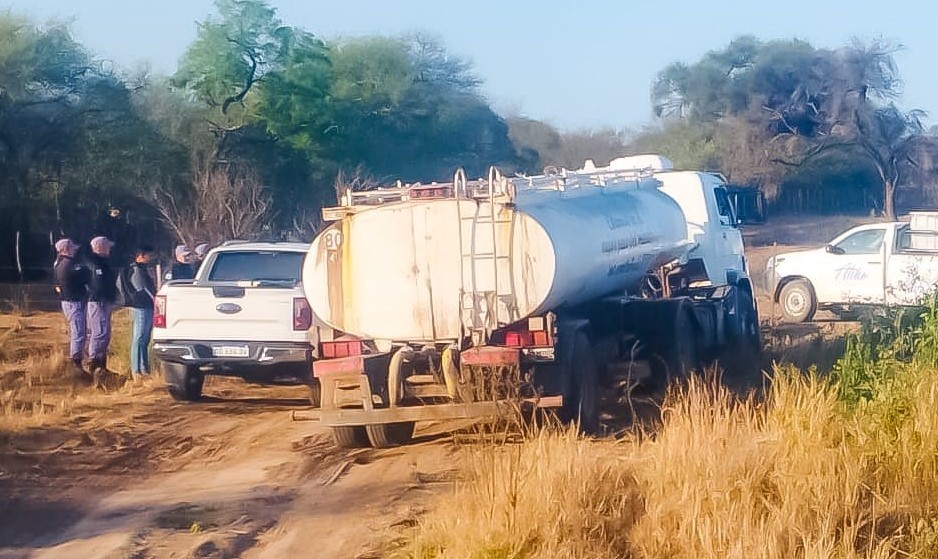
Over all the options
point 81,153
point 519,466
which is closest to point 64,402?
point 519,466

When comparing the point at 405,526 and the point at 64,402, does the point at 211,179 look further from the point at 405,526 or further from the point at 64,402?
the point at 405,526

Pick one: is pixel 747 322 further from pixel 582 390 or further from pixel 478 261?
pixel 478 261

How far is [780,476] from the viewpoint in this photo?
7.36 metres

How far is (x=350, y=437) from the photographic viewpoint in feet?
36.9

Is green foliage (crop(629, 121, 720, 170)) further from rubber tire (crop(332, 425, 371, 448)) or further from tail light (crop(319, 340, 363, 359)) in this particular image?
tail light (crop(319, 340, 363, 359))

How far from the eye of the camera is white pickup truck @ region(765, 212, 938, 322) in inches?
782

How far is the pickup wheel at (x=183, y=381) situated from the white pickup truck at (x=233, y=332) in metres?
0.01

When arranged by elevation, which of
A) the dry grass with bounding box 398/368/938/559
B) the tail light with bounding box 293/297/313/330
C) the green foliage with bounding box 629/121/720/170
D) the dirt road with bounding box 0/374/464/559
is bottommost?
the dirt road with bounding box 0/374/464/559

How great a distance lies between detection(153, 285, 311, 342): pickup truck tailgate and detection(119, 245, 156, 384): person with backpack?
5.93 ft

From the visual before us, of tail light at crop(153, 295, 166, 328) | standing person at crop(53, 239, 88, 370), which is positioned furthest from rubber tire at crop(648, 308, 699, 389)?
standing person at crop(53, 239, 88, 370)

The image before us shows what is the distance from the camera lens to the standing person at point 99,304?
15.1m

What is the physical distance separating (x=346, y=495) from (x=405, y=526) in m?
1.29

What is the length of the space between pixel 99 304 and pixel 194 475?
544 cm

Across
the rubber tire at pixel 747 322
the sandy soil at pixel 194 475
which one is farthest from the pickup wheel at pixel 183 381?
the rubber tire at pixel 747 322
